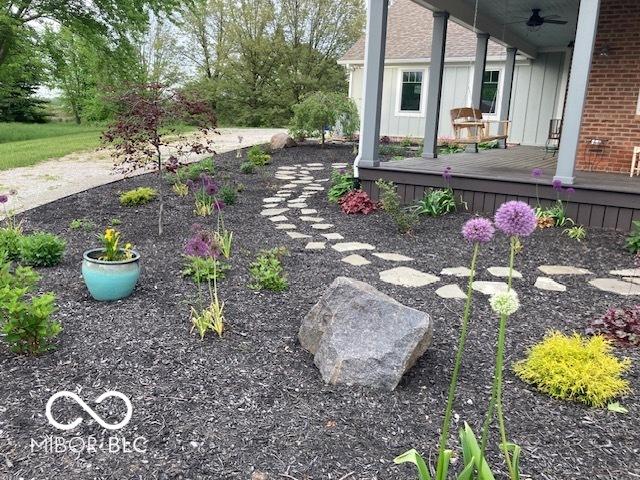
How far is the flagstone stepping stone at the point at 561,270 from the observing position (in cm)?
400

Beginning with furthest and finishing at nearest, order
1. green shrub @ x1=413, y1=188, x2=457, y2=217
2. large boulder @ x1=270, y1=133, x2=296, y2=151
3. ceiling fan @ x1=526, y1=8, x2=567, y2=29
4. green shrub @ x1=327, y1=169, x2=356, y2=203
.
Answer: large boulder @ x1=270, y1=133, x2=296, y2=151 < ceiling fan @ x1=526, y1=8, x2=567, y2=29 < green shrub @ x1=327, y1=169, x2=356, y2=203 < green shrub @ x1=413, y1=188, x2=457, y2=217

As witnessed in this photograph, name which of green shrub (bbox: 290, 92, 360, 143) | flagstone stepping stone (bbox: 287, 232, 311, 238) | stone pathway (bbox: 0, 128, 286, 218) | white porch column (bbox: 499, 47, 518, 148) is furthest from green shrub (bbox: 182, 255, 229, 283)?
white porch column (bbox: 499, 47, 518, 148)

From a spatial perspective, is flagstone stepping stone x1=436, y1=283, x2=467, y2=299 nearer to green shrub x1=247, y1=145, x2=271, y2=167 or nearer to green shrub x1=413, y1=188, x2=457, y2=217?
green shrub x1=413, y1=188, x2=457, y2=217

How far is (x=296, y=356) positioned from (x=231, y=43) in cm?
2449

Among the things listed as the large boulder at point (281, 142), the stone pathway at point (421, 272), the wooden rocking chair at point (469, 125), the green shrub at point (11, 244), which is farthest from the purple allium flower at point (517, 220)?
the large boulder at point (281, 142)

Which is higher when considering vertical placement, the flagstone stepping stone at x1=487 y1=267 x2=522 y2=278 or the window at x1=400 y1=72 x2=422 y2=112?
the window at x1=400 y1=72 x2=422 y2=112

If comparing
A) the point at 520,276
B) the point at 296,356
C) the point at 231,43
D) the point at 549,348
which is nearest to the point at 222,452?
the point at 296,356

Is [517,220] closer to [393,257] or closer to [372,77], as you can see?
[393,257]

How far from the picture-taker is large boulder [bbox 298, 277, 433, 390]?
2.35 meters

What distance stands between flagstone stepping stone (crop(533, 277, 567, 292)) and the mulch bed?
0.18 feet

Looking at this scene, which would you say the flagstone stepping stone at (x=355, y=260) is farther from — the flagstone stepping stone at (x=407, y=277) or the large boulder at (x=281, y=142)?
the large boulder at (x=281, y=142)

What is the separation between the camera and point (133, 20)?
48.5ft

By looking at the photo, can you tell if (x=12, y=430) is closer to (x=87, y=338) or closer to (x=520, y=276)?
(x=87, y=338)

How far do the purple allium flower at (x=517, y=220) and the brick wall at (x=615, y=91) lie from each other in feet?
22.2
